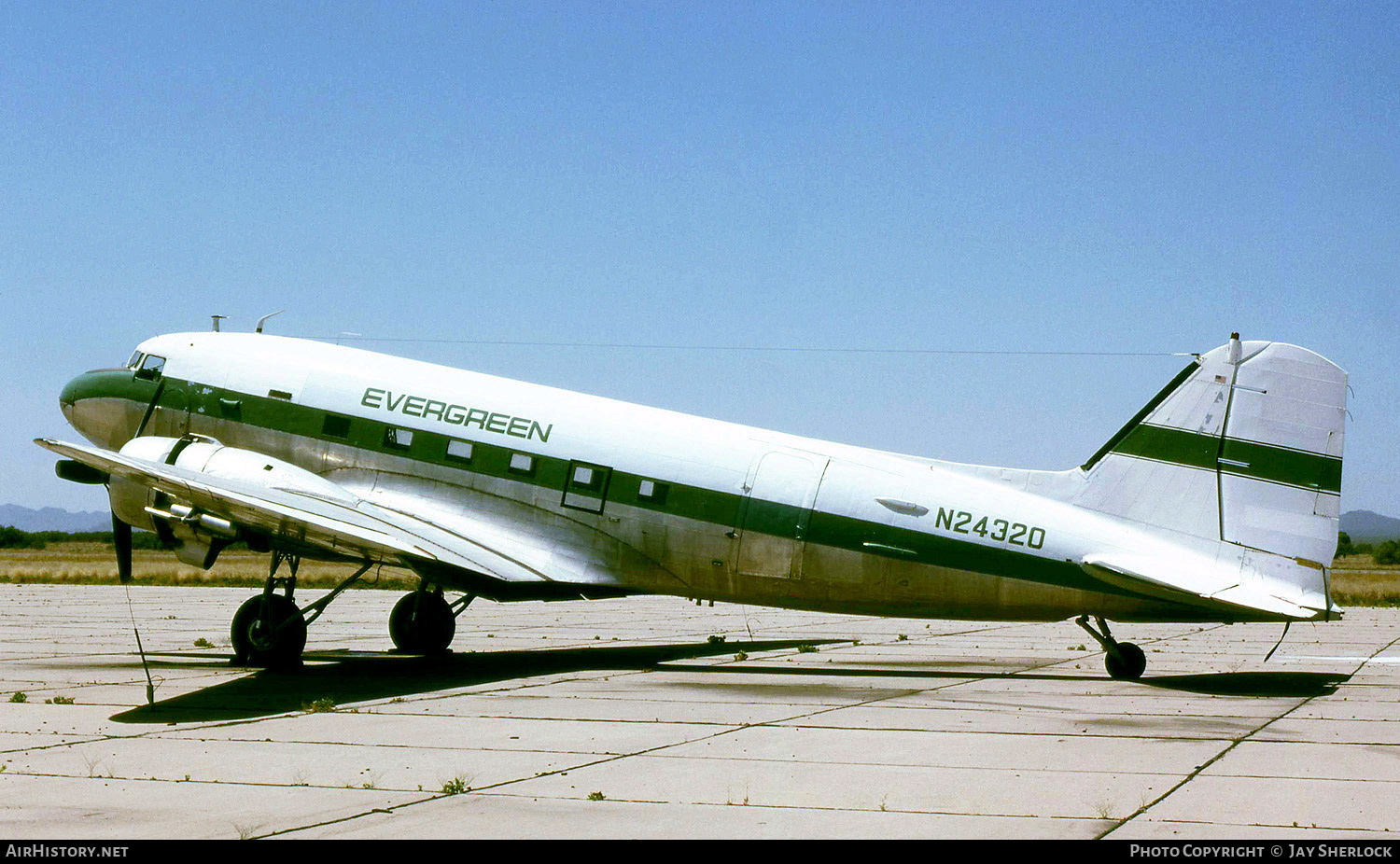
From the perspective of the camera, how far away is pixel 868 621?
33.4 meters

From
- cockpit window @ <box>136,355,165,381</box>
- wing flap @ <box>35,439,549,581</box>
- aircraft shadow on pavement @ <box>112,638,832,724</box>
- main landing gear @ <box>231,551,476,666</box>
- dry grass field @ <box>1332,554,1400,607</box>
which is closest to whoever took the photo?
aircraft shadow on pavement @ <box>112,638,832,724</box>

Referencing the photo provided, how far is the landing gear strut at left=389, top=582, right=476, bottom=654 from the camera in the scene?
20938 mm

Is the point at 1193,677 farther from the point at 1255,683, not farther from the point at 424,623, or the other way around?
the point at 424,623

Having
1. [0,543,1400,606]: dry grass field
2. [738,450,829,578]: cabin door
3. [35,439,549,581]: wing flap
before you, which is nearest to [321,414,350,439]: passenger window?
[35,439,549,581]: wing flap

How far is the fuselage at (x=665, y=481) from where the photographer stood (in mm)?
16234

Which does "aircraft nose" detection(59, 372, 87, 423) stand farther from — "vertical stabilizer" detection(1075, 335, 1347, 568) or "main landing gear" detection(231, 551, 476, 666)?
"vertical stabilizer" detection(1075, 335, 1347, 568)

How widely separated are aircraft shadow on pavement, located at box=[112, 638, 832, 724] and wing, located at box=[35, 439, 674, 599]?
1.28m

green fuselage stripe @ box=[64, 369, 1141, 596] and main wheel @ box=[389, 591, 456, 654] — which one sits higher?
green fuselage stripe @ box=[64, 369, 1141, 596]

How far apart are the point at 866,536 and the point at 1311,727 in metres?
6.00

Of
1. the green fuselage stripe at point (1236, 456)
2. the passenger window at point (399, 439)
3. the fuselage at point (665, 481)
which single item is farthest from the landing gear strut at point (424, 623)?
the green fuselage stripe at point (1236, 456)

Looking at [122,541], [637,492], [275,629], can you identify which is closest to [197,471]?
[122,541]

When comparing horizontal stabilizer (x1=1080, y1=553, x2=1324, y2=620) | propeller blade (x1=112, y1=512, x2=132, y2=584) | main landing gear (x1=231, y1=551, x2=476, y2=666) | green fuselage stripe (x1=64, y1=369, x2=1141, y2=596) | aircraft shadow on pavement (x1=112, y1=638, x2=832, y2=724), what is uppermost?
green fuselage stripe (x1=64, y1=369, x2=1141, y2=596)
